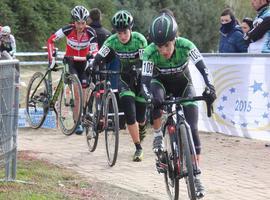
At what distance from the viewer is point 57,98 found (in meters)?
11.5

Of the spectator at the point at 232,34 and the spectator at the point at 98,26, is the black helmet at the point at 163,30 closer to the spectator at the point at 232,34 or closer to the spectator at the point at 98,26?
the spectator at the point at 232,34

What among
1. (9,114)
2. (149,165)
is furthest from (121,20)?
(9,114)

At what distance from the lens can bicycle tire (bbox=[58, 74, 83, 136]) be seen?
1058 cm

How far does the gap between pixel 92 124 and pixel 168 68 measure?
9.86 feet

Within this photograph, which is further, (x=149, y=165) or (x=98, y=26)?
(x=98, y=26)

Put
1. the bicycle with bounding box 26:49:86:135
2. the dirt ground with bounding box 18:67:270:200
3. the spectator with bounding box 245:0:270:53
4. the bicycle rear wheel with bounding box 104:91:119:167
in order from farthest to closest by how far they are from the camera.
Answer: the bicycle with bounding box 26:49:86:135 → the spectator with bounding box 245:0:270:53 → the bicycle rear wheel with bounding box 104:91:119:167 → the dirt ground with bounding box 18:67:270:200

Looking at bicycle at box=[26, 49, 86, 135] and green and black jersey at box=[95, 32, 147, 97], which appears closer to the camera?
green and black jersey at box=[95, 32, 147, 97]

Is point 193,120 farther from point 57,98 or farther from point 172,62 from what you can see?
point 57,98

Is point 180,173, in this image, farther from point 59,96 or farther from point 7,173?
point 59,96

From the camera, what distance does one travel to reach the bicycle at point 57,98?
1076 centimetres

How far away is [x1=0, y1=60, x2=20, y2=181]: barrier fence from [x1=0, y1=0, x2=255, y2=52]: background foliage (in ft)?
87.0

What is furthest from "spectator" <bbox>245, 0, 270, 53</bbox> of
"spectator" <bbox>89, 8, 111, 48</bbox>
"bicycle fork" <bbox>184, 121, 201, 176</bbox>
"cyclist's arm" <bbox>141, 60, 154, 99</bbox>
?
"bicycle fork" <bbox>184, 121, 201, 176</bbox>

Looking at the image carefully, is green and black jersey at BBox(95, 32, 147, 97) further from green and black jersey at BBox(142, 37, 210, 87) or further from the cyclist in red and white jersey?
green and black jersey at BBox(142, 37, 210, 87)

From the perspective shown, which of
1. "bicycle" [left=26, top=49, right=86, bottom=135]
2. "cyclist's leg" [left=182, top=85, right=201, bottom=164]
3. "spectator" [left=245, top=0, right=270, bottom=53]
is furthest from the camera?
"bicycle" [left=26, top=49, right=86, bottom=135]
